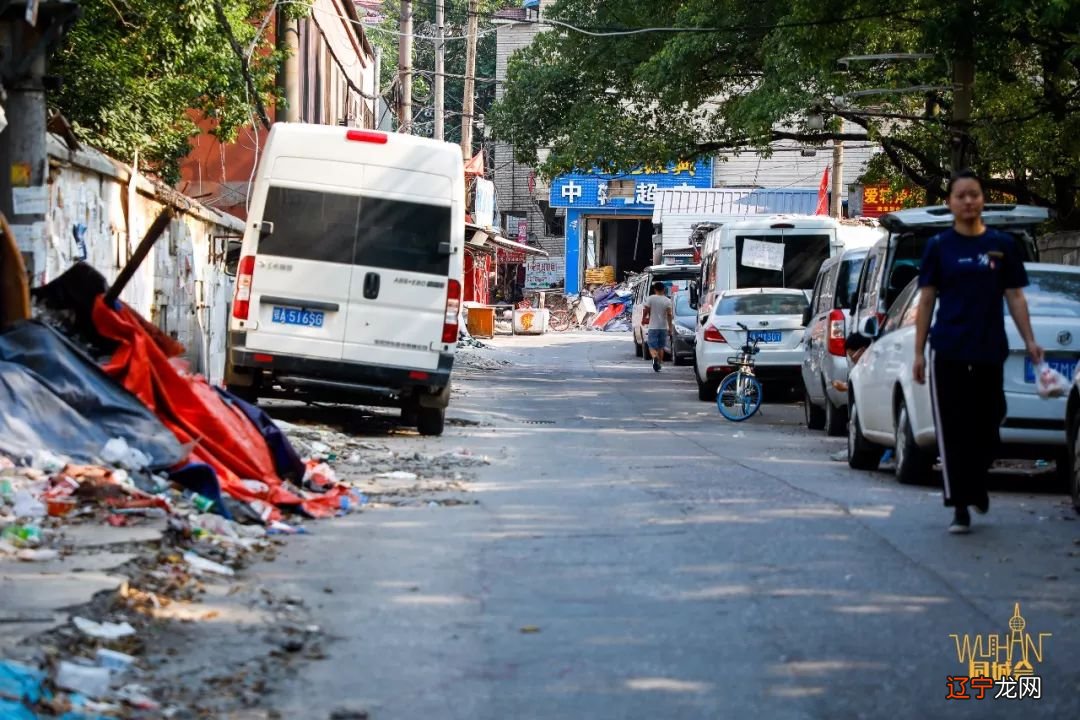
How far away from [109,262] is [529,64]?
19.9m

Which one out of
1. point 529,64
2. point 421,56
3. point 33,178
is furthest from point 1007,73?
point 421,56

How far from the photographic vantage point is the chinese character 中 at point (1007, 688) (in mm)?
5109

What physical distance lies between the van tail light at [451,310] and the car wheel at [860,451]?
4.21 meters

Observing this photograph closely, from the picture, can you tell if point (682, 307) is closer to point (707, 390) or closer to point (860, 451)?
point (707, 390)

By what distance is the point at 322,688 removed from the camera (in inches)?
208

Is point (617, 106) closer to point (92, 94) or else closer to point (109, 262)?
point (92, 94)

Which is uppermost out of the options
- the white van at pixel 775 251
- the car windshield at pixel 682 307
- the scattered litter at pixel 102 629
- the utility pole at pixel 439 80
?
the utility pole at pixel 439 80

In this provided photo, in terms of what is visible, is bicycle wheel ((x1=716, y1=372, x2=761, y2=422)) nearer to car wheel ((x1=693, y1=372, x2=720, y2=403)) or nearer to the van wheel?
car wheel ((x1=693, y1=372, x2=720, y2=403))

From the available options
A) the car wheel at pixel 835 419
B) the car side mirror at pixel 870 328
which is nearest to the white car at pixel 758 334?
the car wheel at pixel 835 419

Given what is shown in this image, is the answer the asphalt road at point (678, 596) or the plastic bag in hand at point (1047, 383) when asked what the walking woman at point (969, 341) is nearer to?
the plastic bag in hand at point (1047, 383)

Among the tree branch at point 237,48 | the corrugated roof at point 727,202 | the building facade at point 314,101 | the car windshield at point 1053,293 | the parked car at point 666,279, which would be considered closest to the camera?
the car windshield at point 1053,293

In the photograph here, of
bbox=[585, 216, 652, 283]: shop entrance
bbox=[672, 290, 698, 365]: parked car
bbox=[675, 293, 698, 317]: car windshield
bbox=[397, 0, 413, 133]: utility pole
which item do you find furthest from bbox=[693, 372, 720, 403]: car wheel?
bbox=[585, 216, 652, 283]: shop entrance

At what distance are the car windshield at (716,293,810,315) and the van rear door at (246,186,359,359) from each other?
340 inches

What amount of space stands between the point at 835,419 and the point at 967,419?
8.33 meters
